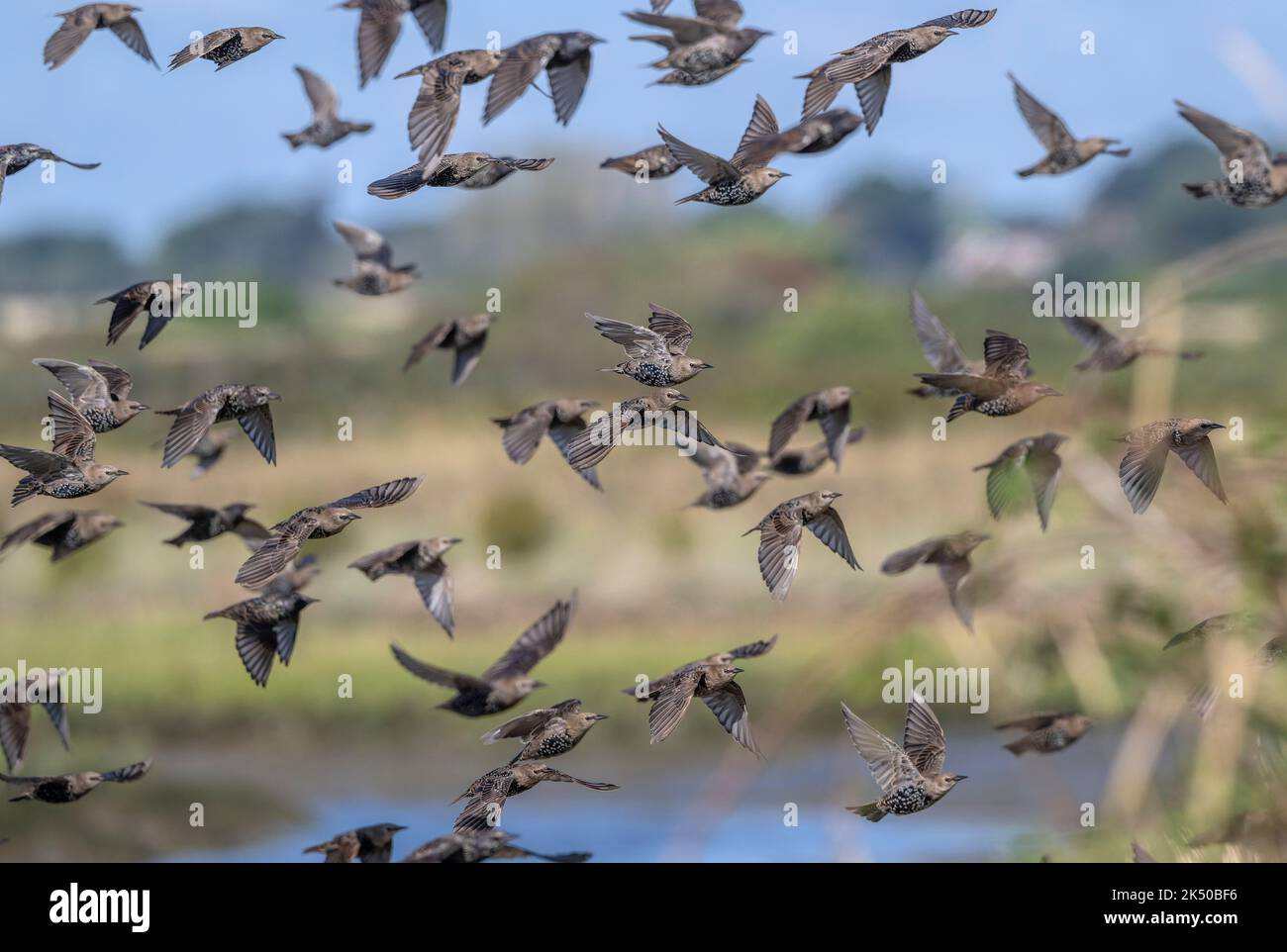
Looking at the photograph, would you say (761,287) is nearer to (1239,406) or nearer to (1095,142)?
(1239,406)

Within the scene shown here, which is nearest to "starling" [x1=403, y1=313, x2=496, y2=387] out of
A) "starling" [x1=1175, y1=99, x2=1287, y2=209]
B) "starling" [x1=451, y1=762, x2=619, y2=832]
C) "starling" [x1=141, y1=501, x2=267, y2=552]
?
"starling" [x1=141, y1=501, x2=267, y2=552]

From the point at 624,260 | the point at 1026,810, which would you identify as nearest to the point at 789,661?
the point at 1026,810

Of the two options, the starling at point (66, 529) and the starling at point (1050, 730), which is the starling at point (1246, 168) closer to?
the starling at point (1050, 730)

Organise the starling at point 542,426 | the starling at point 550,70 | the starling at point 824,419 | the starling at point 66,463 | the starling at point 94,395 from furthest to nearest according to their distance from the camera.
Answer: the starling at point 824,419
the starling at point 542,426
the starling at point 94,395
the starling at point 66,463
the starling at point 550,70

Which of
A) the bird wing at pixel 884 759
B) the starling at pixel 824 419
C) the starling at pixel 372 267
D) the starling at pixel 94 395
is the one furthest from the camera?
the starling at pixel 372 267

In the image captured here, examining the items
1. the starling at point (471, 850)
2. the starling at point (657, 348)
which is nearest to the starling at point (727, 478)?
the starling at point (657, 348)

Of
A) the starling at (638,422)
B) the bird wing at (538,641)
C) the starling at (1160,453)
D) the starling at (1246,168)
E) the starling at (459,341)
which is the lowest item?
the bird wing at (538,641)

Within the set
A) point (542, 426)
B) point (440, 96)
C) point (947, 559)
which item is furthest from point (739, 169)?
point (947, 559)
